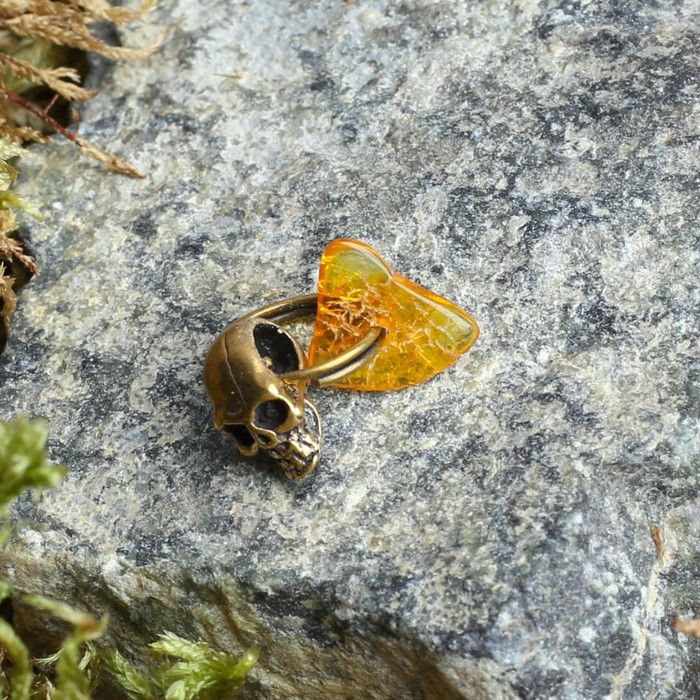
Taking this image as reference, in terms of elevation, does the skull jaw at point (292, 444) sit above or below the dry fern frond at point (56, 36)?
below

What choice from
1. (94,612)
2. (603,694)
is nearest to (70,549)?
(94,612)

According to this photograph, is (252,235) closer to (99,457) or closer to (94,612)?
(99,457)

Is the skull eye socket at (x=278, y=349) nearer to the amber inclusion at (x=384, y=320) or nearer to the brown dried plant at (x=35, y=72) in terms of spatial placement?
the amber inclusion at (x=384, y=320)

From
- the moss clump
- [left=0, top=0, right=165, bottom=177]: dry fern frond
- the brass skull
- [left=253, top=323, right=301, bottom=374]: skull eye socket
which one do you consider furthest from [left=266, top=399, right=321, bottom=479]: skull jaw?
[left=0, top=0, right=165, bottom=177]: dry fern frond

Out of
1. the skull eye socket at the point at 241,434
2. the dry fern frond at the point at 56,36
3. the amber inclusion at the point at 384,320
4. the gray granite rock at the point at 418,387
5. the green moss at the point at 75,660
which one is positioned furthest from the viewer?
the dry fern frond at the point at 56,36

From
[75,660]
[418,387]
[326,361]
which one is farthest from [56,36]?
[75,660]

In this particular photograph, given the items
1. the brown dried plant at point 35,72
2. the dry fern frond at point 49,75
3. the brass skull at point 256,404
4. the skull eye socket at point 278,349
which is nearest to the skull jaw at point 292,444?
the brass skull at point 256,404

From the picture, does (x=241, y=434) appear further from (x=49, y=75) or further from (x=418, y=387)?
(x=49, y=75)
